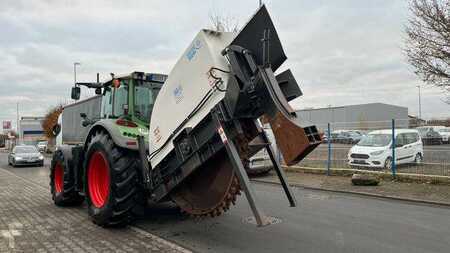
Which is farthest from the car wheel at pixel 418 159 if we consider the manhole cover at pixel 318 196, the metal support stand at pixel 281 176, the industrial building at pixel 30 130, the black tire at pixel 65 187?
the industrial building at pixel 30 130

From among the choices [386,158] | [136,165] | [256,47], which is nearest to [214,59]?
[256,47]

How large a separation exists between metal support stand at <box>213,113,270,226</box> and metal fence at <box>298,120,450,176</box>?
684 cm

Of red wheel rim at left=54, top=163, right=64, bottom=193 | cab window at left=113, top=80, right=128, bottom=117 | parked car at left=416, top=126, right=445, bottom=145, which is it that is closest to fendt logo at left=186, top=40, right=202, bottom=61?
cab window at left=113, top=80, right=128, bottom=117

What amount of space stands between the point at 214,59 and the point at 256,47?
55 cm

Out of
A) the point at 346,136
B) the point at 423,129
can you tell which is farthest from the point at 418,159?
the point at 346,136

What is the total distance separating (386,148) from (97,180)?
33.0 ft

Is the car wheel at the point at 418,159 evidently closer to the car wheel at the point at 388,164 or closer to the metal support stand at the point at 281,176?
the car wheel at the point at 388,164

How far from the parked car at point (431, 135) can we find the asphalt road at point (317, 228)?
4.33 m

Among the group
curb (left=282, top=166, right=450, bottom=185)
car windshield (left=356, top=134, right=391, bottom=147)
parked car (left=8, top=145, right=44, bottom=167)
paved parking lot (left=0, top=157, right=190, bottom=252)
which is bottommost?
parked car (left=8, top=145, right=44, bottom=167)

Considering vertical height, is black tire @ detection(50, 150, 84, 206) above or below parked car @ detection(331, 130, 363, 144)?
below

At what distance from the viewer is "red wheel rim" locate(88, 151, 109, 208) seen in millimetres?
7043

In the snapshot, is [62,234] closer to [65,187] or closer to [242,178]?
[65,187]

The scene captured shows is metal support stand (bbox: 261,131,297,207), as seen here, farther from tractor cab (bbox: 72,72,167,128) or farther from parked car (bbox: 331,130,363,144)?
parked car (bbox: 331,130,363,144)

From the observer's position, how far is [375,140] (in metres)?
14.5
